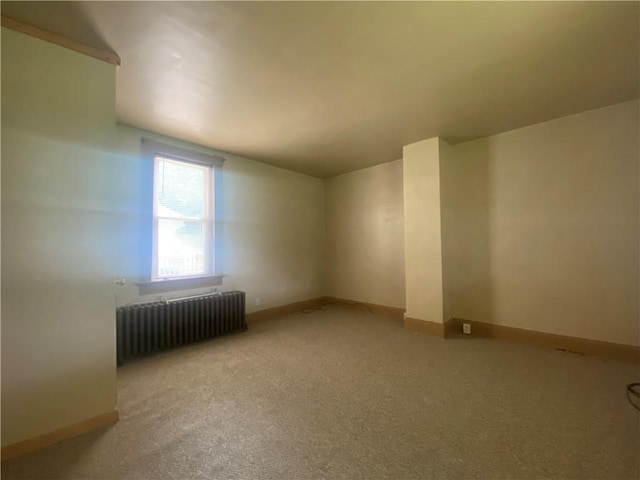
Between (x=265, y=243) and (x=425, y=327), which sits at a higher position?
(x=265, y=243)

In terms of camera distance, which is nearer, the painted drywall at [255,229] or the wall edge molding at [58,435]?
the wall edge molding at [58,435]

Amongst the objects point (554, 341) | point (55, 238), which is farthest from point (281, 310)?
point (554, 341)

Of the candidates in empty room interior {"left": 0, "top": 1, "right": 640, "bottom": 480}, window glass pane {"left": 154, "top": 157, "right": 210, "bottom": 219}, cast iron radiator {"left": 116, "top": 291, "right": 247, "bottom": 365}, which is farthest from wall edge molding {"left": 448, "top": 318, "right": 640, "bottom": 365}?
window glass pane {"left": 154, "top": 157, "right": 210, "bottom": 219}

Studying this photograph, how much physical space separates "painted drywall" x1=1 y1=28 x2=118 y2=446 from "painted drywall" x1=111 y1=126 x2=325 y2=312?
1369mm

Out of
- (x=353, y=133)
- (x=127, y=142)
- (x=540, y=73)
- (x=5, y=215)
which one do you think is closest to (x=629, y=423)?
(x=540, y=73)

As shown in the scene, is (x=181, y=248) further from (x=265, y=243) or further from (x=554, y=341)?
(x=554, y=341)

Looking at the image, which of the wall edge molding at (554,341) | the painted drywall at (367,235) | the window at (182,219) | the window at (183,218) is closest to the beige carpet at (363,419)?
the wall edge molding at (554,341)

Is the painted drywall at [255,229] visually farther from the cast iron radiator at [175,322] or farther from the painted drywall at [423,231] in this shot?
the painted drywall at [423,231]

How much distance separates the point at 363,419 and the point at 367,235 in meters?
3.40

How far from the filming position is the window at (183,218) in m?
3.35

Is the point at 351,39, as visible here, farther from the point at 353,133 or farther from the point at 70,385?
the point at 70,385

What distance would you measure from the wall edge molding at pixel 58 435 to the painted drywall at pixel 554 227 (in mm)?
3837

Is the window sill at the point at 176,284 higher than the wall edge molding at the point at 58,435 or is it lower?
higher

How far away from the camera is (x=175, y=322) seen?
3225 millimetres
